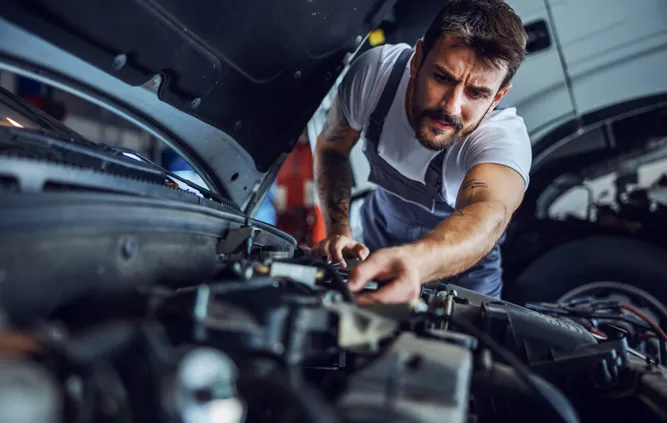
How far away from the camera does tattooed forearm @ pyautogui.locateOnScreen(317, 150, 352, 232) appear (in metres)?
2.01

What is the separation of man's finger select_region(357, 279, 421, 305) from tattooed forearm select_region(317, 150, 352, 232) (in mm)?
1132

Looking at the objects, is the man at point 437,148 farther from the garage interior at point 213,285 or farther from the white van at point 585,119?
the white van at point 585,119

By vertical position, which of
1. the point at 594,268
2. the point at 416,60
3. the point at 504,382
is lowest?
the point at 504,382

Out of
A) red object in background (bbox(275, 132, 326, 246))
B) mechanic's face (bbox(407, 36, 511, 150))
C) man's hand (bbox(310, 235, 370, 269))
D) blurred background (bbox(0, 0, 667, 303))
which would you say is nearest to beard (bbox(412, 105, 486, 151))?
mechanic's face (bbox(407, 36, 511, 150))

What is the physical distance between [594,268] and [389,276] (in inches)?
60.9

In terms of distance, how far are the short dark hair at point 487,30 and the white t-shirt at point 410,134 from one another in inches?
6.0

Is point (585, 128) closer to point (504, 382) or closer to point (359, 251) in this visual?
point (359, 251)

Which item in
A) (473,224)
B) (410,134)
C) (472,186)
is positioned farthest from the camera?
(410,134)

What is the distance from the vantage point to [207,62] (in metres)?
1.14

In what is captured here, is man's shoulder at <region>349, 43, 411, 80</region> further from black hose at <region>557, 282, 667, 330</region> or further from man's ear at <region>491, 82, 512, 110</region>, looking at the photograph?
black hose at <region>557, 282, 667, 330</region>

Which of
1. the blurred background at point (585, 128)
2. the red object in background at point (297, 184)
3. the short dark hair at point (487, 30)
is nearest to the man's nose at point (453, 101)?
the short dark hair at point (487, 30)

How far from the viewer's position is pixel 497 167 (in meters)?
1.42

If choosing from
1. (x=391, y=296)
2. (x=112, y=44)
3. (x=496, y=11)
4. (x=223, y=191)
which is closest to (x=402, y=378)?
(x=391, y=296)

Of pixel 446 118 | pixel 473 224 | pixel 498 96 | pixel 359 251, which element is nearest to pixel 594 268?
pixel 498 96
